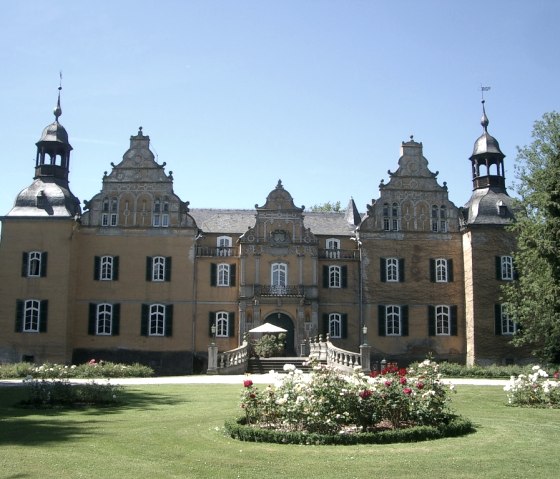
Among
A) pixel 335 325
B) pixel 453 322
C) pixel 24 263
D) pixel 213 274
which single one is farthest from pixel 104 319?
pixel 453 322

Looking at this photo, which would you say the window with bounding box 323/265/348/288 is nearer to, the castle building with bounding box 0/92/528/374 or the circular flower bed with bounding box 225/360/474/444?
the castle building with bounding box 0/92/528/374

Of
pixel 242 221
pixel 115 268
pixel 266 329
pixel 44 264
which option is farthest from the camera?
pixel 242 221

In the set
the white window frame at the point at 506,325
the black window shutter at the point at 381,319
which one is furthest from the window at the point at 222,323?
the white window frame at the point at 506,325

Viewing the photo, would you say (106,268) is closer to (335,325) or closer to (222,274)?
(222,274)

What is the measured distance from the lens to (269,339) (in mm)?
34188

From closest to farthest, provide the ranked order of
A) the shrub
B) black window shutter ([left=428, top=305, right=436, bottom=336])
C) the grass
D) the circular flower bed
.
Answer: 1. the grass
2. the circular flower bed
3. the shrub
4. black window shutter ([left=428, top=305, right=436, bottom=336])

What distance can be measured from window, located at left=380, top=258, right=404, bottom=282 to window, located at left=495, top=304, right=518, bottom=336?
17.9ft

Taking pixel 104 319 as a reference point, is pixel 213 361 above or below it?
below

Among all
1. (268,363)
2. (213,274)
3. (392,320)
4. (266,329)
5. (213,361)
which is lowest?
(268,363)

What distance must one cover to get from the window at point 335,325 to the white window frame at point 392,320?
2.30 m

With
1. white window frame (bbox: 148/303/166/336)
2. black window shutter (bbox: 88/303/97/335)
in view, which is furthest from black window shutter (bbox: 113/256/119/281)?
white window frame (bbox: 148/303/166/336)

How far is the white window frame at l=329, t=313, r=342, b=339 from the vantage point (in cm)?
3775

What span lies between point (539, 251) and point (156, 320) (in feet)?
65.8

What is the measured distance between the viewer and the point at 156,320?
37094mm
